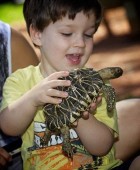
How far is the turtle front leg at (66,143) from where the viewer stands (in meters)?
2.00

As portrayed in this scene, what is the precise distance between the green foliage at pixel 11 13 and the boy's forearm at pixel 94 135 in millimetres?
6576

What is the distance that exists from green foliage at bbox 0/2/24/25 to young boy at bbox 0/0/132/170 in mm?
6387

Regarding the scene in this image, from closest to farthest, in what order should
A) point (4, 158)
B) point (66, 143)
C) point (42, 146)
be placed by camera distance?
1. point (66, 143)
2. point (42, 146)
3. point (4, 158)

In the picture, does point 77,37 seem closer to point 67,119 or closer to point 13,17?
point 67,119

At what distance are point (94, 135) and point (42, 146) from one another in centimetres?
26

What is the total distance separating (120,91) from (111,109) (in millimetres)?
2919

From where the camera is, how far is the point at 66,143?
204cm

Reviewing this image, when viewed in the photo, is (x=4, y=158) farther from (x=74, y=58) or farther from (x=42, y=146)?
(x=74, y=58)

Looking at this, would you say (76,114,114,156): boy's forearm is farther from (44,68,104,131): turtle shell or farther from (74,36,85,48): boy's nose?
(74,36,85,48): boy's nose

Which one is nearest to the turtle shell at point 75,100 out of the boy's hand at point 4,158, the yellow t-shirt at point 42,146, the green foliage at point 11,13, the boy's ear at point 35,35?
the yellow t-shirt at point 42,146

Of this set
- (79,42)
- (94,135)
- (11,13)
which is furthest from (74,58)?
(11,13)

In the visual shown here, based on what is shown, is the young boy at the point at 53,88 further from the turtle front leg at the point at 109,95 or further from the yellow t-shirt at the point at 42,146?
the turtle front leg at the point at 109,95

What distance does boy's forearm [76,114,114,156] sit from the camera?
6.92ft

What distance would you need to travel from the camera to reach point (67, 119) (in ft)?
6.29
